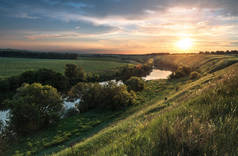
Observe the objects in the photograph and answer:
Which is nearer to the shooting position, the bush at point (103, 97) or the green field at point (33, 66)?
the bush at point (103, 97)

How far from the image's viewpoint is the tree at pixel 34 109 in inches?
934

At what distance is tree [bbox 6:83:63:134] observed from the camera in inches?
934

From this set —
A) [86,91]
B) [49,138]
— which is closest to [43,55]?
[86,91]

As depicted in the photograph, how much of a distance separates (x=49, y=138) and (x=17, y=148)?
4.26 m

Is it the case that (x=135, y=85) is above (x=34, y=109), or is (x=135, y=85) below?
above

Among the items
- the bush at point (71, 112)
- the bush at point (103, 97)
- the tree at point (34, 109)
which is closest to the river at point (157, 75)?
the bush at point (103, 97)

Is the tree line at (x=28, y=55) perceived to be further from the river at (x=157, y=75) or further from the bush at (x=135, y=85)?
the bush at (x=135, y=85)

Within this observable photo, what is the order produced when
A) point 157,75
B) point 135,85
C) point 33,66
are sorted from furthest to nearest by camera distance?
point 33,66
point 157,75
point 135,85

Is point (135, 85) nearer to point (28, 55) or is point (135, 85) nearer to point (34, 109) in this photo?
point (34, 109)

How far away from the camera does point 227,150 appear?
2.52 meters

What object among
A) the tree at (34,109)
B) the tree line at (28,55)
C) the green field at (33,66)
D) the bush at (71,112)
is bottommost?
the bush at (71,112)

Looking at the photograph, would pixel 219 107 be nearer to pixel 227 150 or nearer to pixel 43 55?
pixel 227 150

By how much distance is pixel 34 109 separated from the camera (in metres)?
24.2

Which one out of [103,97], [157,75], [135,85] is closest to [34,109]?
[103,97]
